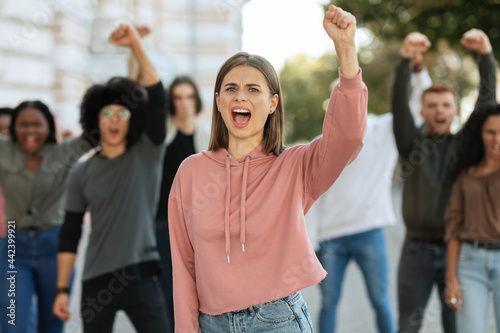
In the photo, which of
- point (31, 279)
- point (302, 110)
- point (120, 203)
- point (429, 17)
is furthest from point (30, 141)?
point (302, 110)

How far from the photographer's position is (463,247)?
4.18m

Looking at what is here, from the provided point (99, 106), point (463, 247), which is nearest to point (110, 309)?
point (99, 106)

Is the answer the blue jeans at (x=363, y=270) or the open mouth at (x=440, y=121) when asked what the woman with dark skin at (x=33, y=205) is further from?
the open mouth at (x=440, y=121)

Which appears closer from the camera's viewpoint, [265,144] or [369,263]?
[265,144]

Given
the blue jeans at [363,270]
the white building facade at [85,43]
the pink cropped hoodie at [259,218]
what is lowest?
the blue jeans at [363,270]

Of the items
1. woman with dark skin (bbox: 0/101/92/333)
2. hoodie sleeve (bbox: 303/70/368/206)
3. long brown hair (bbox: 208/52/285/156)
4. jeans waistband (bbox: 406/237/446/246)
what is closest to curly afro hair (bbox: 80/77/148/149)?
woman with dark skin (bbox: 0/101/92/333)

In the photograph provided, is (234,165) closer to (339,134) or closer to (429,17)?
(339,134)

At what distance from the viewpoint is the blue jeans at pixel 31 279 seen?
4.57 m

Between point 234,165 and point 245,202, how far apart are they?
168 millimetres

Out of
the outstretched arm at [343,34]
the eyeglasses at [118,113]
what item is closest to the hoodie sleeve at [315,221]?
the eyeglasses at [118,113]

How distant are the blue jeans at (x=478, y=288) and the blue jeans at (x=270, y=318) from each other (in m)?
1.87

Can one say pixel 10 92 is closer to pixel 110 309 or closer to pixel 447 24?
pixel 110 309

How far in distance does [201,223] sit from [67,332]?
425 cm

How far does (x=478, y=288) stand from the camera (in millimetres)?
4051
